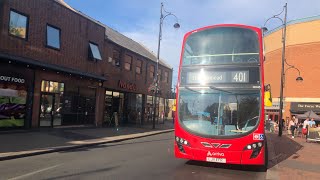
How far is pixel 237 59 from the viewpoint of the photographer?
35.0 ft

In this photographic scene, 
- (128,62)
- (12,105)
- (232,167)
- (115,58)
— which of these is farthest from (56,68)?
(232,167)

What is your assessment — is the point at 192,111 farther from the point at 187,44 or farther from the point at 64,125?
the point at 64,125

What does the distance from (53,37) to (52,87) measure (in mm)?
2781

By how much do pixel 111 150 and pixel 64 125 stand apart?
815 centimetres

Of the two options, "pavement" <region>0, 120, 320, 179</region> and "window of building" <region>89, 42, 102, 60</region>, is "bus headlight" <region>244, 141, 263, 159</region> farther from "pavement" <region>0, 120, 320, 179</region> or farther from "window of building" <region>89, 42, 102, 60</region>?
"window of building" <region>89, 42, 102, 60</region>

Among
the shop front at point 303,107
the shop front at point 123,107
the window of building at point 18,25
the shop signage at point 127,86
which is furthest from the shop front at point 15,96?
the shop front at point 303,107

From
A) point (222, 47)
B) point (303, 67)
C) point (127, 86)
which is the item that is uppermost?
point (303, 67)

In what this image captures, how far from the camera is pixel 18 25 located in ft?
58.4

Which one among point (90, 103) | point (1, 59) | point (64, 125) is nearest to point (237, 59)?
point (1, 59)

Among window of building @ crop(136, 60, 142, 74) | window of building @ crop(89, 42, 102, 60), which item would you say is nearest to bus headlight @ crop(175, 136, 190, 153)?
window of building @ crop(89, 42, 102, 60)

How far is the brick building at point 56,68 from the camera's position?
57.1 ft

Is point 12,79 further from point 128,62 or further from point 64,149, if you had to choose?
point 128,62

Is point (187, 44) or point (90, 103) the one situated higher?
point (187, 44)

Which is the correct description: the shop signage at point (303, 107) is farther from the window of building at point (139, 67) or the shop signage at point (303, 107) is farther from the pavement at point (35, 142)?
the pavement at point (35, 142)
